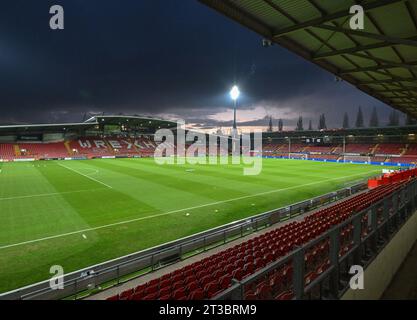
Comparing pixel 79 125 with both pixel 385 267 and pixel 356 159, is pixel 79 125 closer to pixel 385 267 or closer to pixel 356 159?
pixel 356 159

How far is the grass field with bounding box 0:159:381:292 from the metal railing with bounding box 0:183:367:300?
5.86ft

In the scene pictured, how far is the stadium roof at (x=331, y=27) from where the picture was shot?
24.5 feet

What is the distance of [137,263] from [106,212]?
9432 millimetres

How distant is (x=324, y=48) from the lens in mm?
10922

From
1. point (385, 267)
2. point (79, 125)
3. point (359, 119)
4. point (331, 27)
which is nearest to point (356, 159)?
point (385, 267)

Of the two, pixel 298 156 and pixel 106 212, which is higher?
pixel 298 156

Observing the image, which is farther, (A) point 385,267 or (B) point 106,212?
(B) point 106,212

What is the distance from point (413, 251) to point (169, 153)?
265 ft

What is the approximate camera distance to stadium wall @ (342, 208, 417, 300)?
6.14 metres

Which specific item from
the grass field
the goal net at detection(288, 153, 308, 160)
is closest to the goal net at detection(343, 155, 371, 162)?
the goal net at detection(288, 153, 308, 160)

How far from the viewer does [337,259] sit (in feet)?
17.3

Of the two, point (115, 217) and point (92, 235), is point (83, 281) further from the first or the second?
point (115, 217)

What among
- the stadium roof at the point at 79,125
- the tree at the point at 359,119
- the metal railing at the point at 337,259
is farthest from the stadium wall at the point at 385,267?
the tree at the point at 359,119
